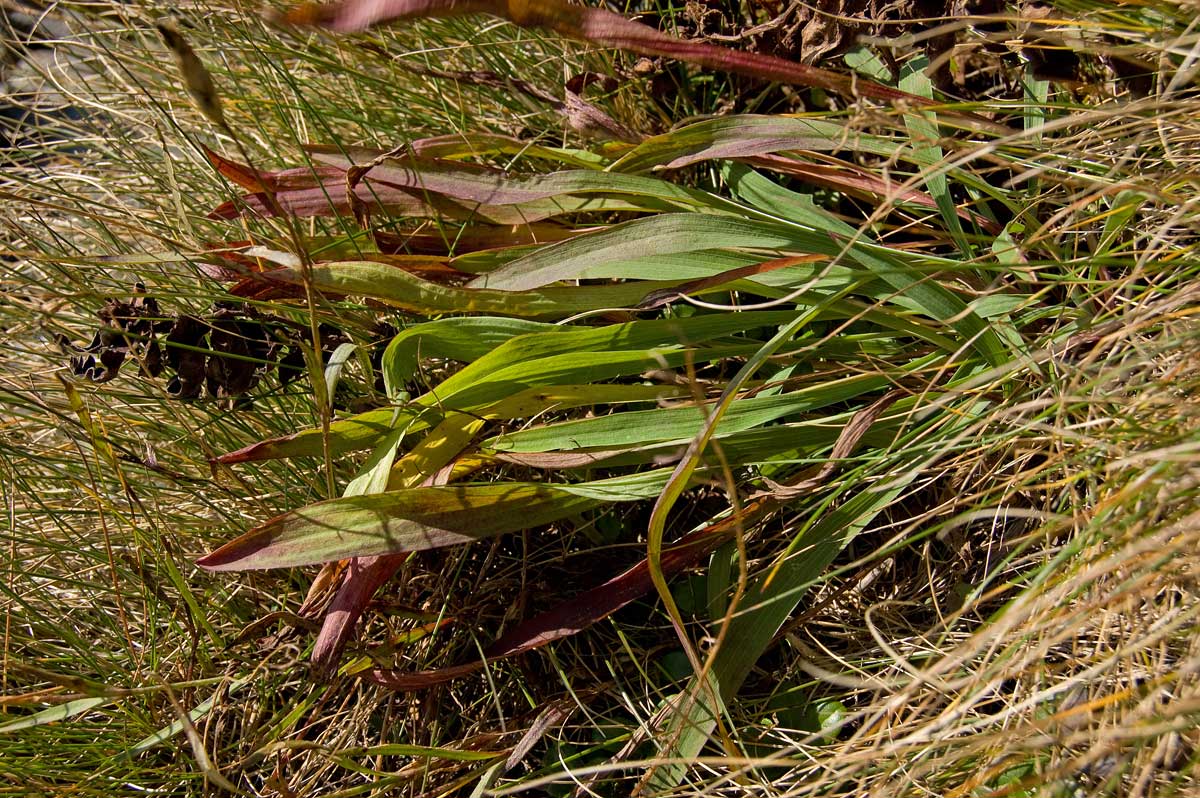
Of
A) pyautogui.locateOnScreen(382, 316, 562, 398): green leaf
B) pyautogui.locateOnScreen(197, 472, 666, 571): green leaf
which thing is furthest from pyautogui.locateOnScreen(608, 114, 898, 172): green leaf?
pyautogui.locateOnScreen(197, 472, 666, 571): green leaf

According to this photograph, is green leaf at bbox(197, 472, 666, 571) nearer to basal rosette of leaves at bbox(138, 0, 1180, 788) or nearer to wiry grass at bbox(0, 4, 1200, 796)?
basal rosette of leaves at bbox(138, 0, 1180, 788)

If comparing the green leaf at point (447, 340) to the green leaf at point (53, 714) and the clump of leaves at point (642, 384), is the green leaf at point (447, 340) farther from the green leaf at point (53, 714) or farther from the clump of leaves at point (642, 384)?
the green leaf at point (53, 714)

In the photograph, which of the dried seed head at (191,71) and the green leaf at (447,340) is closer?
the dried seed head at (191,71)

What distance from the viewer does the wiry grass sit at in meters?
Result: 0.85

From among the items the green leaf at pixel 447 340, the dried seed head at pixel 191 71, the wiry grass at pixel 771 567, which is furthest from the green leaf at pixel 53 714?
the dried seed head at pixel 191 71

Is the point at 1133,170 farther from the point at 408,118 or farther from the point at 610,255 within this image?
the point at 408,118

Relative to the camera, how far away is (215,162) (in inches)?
48.3

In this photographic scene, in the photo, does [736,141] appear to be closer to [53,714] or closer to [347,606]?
[347,606]

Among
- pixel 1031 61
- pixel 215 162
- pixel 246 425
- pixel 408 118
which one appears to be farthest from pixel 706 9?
pixel 246 425

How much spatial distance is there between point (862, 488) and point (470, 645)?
21.9 inches

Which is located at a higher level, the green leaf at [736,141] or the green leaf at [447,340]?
the green leaf at [736,141]

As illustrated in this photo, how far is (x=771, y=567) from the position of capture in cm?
103

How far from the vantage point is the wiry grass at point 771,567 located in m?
0.85

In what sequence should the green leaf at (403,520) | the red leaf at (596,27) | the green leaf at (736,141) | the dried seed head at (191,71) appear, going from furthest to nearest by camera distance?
the green leaf at (736,141), the green leaf at (403,520), the red leaf at (596,27), the dried seed head at (191,71)
